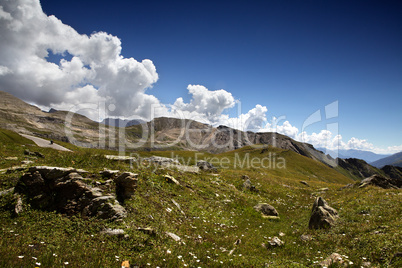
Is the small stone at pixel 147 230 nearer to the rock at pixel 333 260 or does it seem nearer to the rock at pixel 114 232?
the rock at pixel 114 232

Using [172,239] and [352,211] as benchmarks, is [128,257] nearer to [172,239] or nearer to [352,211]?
[172,239]

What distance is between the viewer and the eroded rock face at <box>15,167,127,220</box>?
9.92m

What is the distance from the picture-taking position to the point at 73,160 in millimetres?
15734

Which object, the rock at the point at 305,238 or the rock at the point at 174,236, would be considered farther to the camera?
the rock at the point at 305,238

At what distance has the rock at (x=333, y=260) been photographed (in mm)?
8555

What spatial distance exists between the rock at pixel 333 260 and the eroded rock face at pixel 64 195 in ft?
32.1

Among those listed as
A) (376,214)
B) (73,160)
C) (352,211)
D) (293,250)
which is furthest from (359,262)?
(73,160)

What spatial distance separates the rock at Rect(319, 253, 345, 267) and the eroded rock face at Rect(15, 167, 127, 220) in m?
9.77

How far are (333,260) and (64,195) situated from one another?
1356 centimetres

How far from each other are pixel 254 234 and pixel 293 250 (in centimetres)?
325

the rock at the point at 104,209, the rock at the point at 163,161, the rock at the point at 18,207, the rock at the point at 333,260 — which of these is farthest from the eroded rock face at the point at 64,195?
the rock at the point at 163,161

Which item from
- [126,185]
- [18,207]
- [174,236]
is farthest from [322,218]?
[18,207]

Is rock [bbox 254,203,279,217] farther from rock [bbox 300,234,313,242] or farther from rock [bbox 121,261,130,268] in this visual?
rock [bbox 121,261,130,268]

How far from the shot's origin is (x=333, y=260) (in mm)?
8930
